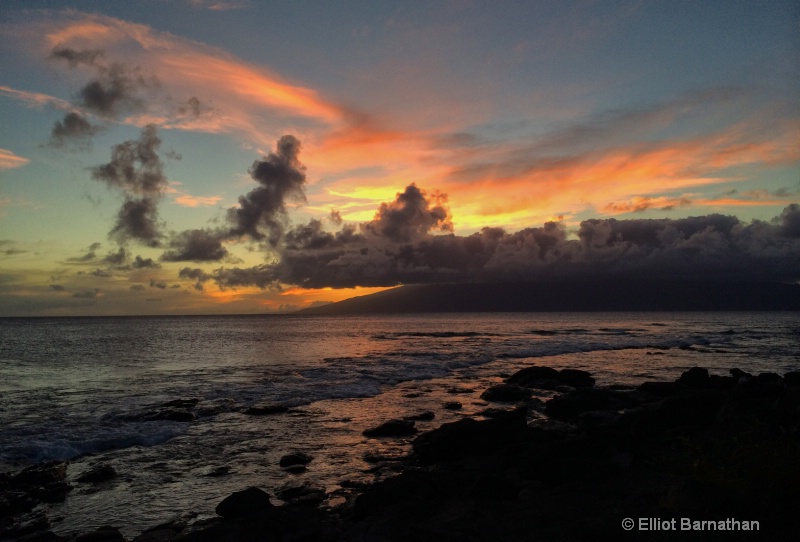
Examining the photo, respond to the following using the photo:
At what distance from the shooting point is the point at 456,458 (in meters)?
15.3

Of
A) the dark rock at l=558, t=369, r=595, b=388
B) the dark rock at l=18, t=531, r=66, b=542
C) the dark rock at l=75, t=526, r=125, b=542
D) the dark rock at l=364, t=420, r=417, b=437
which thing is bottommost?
the dark rock at l=558, t=369, r=595, b=388

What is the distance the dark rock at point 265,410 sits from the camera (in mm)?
24141

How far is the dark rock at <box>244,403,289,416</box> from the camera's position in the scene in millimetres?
24141

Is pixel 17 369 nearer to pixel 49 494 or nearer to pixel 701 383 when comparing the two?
pixel 49 494

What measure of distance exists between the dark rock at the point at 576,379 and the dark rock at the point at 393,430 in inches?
611

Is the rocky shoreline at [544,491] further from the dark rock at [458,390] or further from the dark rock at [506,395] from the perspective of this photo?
the dark rock at [458,390]

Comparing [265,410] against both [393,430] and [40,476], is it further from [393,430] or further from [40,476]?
[40,476]

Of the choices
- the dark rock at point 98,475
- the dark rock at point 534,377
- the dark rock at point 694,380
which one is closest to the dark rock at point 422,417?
the dark rock at point 534,377

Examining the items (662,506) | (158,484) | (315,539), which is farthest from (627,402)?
(158,484)

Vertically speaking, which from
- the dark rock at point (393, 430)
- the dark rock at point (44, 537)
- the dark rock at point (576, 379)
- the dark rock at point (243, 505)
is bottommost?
the dark rock at point (576, 379)

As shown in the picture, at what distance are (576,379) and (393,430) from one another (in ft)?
56.8

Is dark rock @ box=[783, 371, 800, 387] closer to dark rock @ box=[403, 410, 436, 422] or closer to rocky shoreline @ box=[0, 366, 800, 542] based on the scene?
rocky shoreline @ box=[0, 366, 800, 542]

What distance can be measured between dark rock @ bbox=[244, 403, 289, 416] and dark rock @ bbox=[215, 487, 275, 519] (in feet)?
42.5

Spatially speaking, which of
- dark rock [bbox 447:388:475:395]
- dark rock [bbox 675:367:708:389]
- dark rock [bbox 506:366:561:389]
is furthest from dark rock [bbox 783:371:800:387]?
dark rock [bbox 447:388:475:395]
